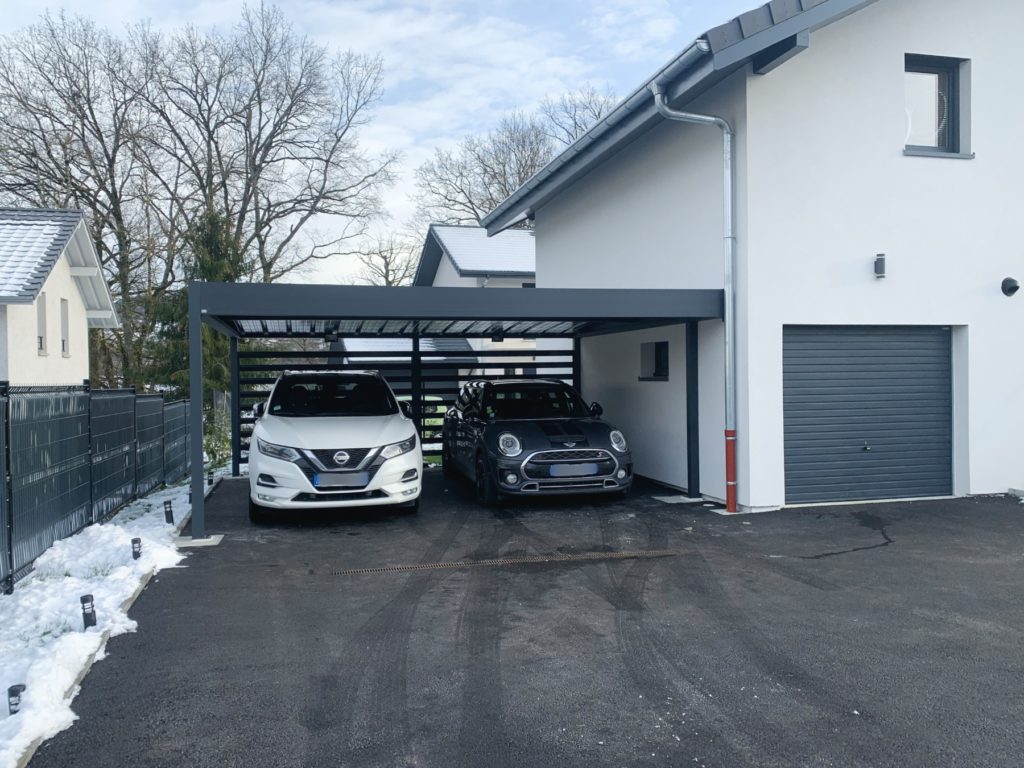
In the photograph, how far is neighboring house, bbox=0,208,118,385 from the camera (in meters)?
16.3

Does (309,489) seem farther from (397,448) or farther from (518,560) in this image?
(518,560)

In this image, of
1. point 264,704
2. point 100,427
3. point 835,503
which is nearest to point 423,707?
point 264,704

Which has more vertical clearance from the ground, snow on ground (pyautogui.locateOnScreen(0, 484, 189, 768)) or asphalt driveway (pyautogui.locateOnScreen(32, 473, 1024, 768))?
snow on ground (pyautogui.locateOnScreen(0, 484, 189, 768))

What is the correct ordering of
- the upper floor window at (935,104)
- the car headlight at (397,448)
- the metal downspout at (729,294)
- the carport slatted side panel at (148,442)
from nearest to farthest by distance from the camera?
1. the car headlight at (397,448)
2. the metal downspout at (729,294)
3. the upper floor window at (935,104)
4. the carport slatted side panel at (148,442)

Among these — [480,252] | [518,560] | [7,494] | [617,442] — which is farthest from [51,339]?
[518,560]

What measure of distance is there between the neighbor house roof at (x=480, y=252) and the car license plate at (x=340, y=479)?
15.6m

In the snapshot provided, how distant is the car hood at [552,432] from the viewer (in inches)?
389

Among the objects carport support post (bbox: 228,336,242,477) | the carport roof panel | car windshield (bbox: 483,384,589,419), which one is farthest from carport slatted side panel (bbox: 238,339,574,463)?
the carport roof panel

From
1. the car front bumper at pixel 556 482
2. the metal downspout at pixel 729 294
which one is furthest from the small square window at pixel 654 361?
the car front bumper at pixel 556 482

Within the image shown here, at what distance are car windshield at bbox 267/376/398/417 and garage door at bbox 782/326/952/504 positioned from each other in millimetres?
4852

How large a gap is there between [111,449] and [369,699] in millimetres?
6778

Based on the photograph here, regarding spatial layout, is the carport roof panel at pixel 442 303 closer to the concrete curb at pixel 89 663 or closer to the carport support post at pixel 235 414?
the concrete curb at pixel 89 663

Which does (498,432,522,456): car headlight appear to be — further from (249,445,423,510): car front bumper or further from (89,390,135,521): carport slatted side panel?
(89,390,135,521): carport slatted side panel

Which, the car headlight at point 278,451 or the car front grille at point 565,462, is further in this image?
the car front grille at point 565,462
